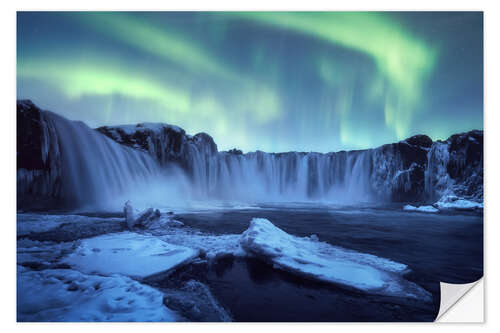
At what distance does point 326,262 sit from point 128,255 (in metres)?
2.02

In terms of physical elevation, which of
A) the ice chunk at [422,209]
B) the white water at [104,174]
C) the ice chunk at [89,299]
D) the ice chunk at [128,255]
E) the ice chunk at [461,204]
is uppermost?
the white water at [104,174]

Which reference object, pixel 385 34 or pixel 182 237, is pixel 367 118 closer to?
pixel 385 34

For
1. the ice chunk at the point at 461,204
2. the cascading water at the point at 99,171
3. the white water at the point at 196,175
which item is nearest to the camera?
the ice chunk at the point at 461,204

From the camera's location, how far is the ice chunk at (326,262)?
2.11 metres

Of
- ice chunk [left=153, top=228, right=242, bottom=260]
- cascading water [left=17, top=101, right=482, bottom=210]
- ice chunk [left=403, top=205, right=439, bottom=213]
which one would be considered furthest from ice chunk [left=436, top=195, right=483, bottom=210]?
ice chunk [left=153, top=228, right=242, bottom=260]

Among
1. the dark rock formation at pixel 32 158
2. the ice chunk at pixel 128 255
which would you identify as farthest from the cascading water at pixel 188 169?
the ice chunk at pixel 128 255

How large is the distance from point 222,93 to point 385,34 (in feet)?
6.62

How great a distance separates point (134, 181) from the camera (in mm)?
3670

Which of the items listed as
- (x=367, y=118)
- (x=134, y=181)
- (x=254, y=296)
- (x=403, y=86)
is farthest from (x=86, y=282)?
(x=403, y=86)

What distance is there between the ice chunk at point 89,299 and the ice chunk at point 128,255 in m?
0.14

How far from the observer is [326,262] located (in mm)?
2445

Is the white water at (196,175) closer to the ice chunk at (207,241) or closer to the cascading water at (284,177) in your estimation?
the cascading water at (284,177)

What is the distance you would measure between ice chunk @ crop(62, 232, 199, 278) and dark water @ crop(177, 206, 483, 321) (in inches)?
14.4

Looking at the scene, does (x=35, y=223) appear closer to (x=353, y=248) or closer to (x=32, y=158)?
(x=32, y=158)
